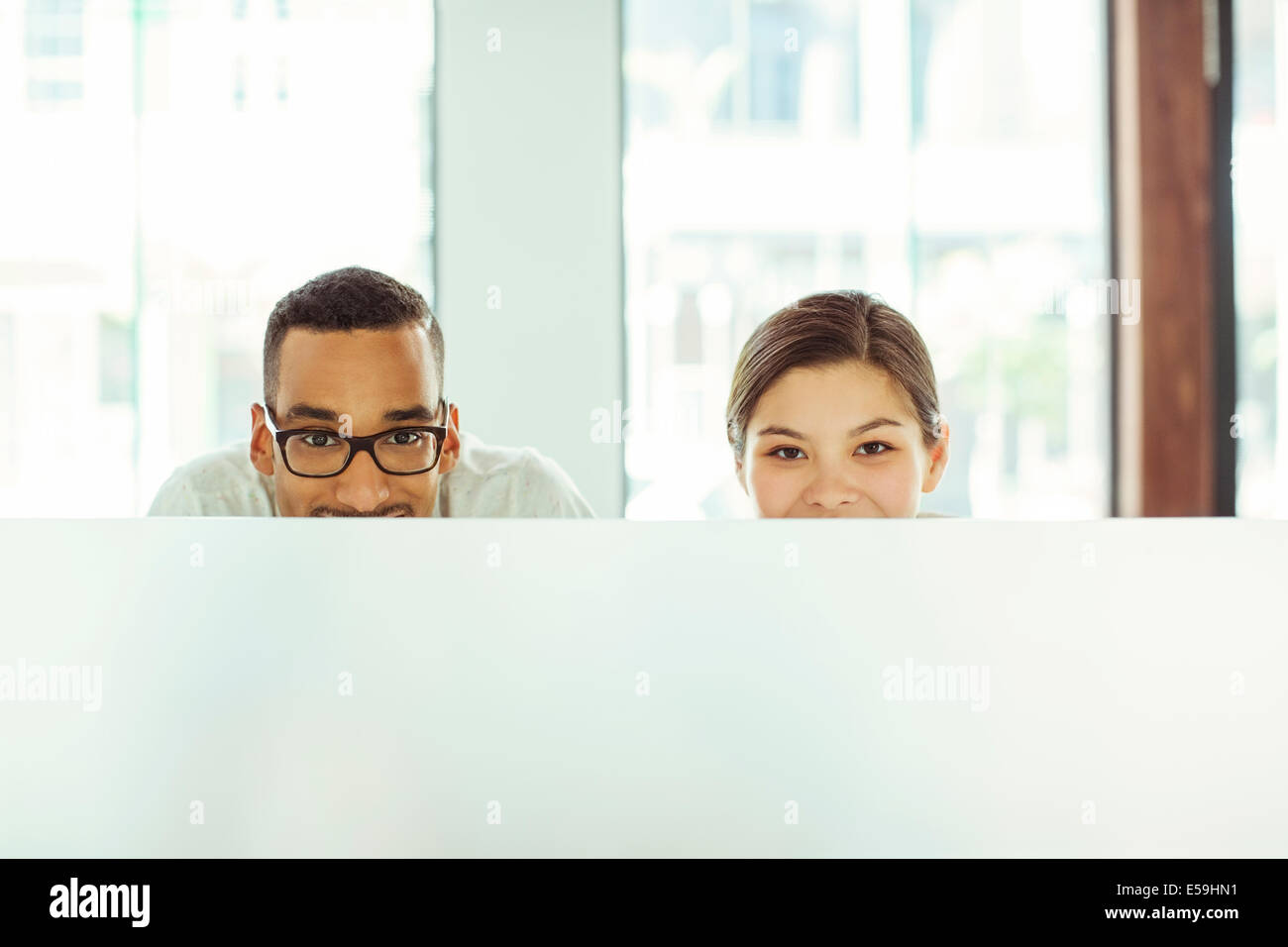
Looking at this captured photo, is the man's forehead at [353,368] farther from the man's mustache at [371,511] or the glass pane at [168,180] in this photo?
the glass pane at [168,180]

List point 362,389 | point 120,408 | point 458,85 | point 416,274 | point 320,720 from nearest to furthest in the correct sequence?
point 320,720 → point 362,389 → point 458,85 → point 416,274 → point 120,408

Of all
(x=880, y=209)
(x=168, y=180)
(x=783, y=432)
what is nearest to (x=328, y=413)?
(x=783, y=432)

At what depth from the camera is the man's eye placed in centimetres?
69

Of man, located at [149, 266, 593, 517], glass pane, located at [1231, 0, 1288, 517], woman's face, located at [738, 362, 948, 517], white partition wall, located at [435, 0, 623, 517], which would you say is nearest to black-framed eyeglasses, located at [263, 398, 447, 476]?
man, located at [149, 266, 593, 517]

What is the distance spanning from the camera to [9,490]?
236cm

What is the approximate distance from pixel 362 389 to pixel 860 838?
526 mm

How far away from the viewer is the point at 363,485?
1.94 ft

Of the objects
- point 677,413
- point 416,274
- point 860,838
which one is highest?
point 416,274

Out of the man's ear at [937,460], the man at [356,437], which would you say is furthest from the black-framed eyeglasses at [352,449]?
the man's ear at [937,460]

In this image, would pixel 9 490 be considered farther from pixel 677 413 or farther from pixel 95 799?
pixel 95 799

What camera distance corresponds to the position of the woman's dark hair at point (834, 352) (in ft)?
2.54

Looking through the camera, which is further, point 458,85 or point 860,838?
point 458,85

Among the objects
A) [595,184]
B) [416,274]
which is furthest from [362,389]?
[416,274]

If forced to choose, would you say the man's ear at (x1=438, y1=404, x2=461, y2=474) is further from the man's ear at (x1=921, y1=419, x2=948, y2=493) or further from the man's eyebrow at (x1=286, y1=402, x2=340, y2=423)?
the man's ear at (x1=921, y1=419, x2=948, y2=493)
